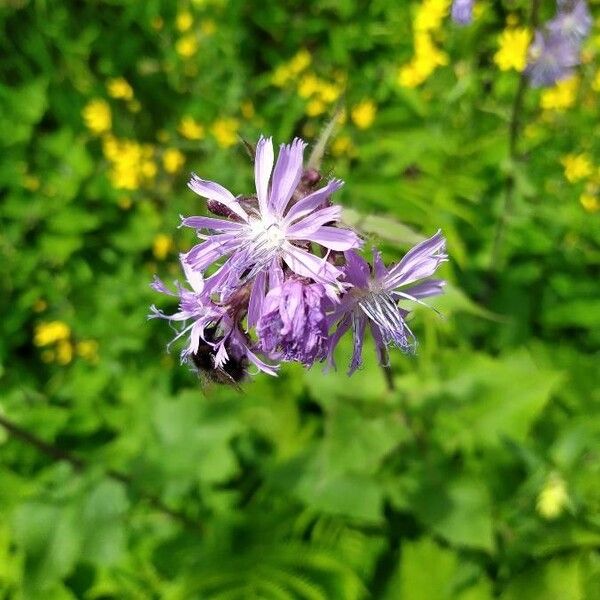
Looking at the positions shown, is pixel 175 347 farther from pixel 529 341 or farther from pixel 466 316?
pixel 529 341

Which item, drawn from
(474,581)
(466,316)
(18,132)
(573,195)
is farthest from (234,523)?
(18,132)

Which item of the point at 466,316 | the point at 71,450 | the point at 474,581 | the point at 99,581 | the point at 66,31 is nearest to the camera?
the point at 474,581

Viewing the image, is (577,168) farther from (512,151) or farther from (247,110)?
(247,110)

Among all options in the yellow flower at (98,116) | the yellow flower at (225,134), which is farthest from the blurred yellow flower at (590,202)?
the yellow flower at (98,116)

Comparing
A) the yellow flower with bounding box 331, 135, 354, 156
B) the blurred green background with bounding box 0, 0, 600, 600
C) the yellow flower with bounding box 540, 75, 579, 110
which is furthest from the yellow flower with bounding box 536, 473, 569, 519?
the yellow flower with bounding box 331, 135, 354, 156

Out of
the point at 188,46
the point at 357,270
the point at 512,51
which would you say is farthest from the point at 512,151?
the point at 188,46

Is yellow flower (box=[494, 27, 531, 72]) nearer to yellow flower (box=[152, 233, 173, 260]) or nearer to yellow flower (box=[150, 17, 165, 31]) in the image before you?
yellow flower (box=[152, 233, 173, 260])

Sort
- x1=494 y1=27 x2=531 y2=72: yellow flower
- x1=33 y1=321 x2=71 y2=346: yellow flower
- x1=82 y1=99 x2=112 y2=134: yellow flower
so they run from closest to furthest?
x1=494 y1=27 x2=531 y2=72: yellow flower < x1=33 y1=321 x2=71 y2=346: yellow flower < x1=82 y1=99 x2=112 y2=134: yellow flower

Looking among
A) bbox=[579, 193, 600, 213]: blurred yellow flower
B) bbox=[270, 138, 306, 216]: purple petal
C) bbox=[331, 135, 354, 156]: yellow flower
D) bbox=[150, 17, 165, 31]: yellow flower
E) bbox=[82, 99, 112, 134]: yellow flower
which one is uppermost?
bbox=[150, 17, 165, 31]: yellow flower
